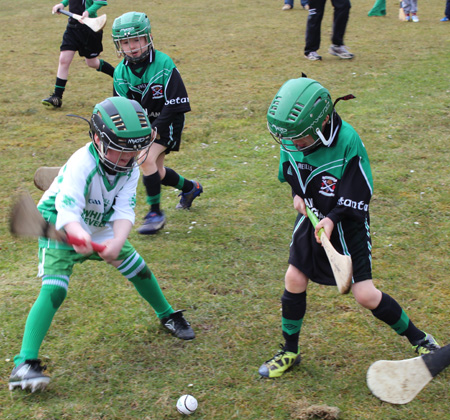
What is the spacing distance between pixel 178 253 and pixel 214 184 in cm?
134

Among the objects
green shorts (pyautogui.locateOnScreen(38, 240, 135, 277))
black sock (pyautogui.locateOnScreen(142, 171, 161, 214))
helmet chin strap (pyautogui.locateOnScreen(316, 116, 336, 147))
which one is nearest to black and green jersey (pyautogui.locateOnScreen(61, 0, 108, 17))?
black sock (pyautogui.locateOnScreen(142, 171, 161, 214))

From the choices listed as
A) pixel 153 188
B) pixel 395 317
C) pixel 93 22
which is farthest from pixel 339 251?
pixel 93 22

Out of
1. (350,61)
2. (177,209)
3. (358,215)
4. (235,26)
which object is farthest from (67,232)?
(235,26)

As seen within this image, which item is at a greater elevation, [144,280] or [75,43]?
[75,43]

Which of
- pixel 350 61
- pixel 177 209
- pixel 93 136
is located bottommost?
pixel 177 209

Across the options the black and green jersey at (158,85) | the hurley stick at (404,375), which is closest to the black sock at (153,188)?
the black and green jersey at (158,85)

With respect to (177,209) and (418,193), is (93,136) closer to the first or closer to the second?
(177,209)

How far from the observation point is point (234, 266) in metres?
4.33

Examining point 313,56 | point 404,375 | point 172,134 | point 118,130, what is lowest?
point 404,375

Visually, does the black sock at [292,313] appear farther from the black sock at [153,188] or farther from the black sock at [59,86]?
the black sock at [59,86]

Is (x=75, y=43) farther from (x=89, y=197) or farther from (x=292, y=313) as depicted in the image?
(x=292, y=313)

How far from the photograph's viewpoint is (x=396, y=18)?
41.9 feet

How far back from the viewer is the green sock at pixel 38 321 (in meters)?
2.99

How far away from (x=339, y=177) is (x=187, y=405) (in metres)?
1.41
